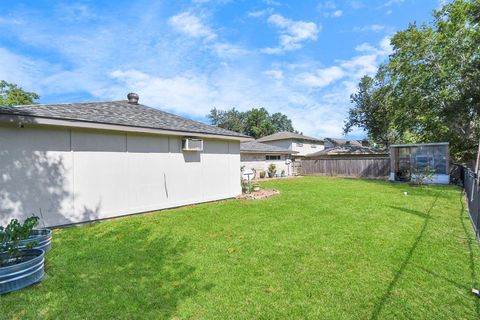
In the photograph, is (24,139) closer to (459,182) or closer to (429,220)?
(429,220)

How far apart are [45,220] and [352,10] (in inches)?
517

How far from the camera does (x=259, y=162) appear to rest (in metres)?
21.0

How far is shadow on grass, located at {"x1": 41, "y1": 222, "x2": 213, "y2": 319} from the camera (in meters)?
2.82

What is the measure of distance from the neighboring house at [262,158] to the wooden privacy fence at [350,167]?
203cm

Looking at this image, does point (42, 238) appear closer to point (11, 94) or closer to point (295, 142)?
point (295, 142)

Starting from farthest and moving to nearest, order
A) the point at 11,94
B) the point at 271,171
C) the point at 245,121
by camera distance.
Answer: the point at 245,121 < the point at 11,94 < the point at 271,171

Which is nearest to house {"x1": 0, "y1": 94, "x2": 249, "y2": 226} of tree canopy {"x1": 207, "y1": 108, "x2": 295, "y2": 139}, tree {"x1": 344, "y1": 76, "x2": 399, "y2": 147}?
tree {"x1": 344, "y1": 76, "x2": 399, "y2": 147}

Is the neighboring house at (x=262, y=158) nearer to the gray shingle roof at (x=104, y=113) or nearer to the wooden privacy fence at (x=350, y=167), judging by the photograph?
the wooden privacy fence at (x=350, y=167)

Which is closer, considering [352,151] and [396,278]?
[396,278]

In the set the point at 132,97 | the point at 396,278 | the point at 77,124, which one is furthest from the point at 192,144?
the point at 396,278

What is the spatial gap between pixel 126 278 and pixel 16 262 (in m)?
1.54

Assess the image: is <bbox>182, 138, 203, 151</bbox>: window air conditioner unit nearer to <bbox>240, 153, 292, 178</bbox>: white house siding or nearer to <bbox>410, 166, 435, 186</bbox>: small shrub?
<bbox>240, 153, 292, 178</bbox>: white house siding

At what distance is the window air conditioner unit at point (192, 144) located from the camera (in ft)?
27.6

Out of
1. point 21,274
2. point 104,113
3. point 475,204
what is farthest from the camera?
point 104,113
